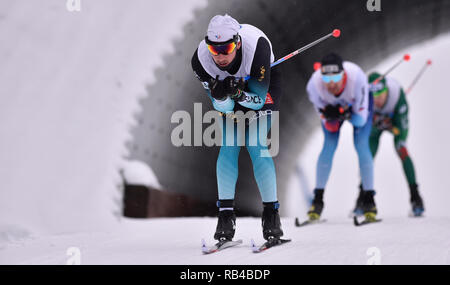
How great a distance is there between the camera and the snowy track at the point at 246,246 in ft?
10.1

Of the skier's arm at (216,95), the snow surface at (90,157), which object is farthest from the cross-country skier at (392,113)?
the skier's arm at (216,95)

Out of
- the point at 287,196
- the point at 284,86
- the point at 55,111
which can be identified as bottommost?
the point at 287,196

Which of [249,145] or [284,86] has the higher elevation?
[284,86]

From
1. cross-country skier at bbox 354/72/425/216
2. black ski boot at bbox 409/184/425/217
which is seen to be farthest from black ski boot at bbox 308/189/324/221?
black ski boot at bbox 409/184/425/217

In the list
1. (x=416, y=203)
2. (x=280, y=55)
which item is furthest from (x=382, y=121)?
(x=280, y=55)

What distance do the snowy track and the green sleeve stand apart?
2.41m

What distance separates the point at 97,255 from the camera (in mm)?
3484

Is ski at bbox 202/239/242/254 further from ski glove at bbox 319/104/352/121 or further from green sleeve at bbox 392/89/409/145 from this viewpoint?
green sleeve at bbox 392/89/409/145

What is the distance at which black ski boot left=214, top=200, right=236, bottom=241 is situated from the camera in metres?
3.76

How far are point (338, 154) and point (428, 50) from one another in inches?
195
